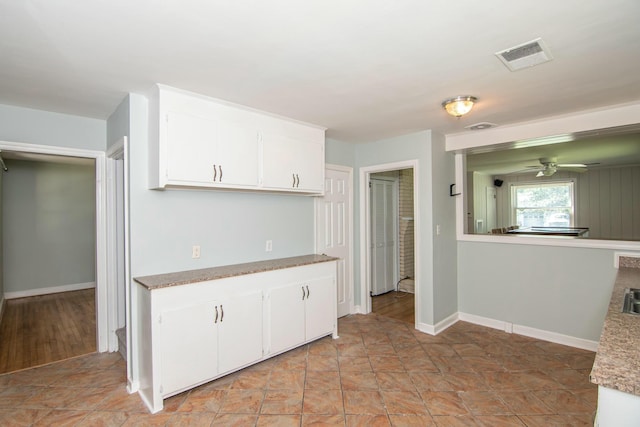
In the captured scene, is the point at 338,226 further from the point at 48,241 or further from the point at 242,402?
the point at 48,241

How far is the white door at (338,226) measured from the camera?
4.04 meters

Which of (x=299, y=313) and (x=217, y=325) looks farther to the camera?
(x=299, y=313)

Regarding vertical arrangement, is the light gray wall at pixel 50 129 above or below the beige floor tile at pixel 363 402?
above

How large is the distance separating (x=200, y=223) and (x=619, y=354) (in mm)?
2826

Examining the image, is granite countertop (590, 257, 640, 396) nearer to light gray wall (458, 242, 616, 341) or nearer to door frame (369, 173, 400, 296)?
light gray wall (458, 242, 616, 341)

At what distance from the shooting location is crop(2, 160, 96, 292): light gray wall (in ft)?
17.7

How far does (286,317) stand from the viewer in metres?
3.14

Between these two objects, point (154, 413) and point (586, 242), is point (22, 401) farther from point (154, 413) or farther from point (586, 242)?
point (586, 242)

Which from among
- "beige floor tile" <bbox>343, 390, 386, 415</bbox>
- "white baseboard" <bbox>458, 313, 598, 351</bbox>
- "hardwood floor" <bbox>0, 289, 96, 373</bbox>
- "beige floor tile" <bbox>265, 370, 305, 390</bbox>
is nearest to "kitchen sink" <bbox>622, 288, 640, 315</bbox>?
"white baseboard" <bbox>458, 313, 598, 351</bbox>

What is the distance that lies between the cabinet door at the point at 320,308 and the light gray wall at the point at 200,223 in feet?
1.64

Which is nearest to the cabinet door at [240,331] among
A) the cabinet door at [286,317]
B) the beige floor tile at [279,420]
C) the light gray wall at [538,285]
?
the cabinet door at [286,317]

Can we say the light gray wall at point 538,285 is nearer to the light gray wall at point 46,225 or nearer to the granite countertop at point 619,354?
the granite countertop at point 619,354

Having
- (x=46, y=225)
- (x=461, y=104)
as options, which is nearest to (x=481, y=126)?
(x=461, y=104)

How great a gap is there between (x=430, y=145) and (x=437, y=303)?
183 cm
